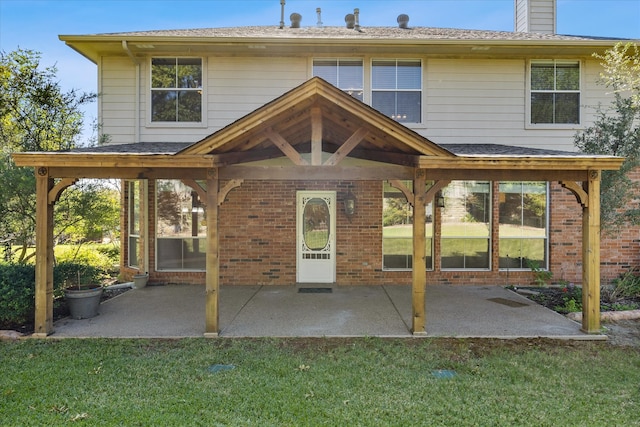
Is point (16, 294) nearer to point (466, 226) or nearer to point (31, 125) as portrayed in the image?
point (31, 125)

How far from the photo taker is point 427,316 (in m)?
6.82

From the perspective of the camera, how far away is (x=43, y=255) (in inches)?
235

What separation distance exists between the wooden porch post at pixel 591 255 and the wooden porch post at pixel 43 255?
8242 mm

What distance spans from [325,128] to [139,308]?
4.84 metres

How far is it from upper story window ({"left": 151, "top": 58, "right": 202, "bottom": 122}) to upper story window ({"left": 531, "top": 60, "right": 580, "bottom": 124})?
8.02 meters

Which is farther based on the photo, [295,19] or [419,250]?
[295,19]

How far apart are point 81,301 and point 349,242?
5535 mm

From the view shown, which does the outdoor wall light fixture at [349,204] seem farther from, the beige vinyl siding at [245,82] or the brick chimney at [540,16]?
the brick chimney at [540,16]

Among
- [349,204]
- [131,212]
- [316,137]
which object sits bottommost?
[131,212]

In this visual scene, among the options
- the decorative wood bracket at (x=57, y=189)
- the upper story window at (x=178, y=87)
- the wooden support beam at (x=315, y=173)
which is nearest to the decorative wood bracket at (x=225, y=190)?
the wooden support beam at (x=315, y=173)

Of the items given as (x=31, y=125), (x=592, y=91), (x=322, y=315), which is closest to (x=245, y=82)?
(x=31, y=125)

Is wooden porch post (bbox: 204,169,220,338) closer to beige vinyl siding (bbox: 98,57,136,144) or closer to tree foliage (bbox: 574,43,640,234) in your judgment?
beige vinyl siding (bbox: 98,57,136,144)

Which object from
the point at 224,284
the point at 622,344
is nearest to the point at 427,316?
the point at 622,344

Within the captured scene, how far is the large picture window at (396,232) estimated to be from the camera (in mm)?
9398
